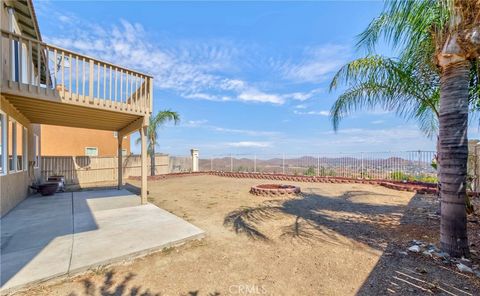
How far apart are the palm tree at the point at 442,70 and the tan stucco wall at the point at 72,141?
20.9 meters

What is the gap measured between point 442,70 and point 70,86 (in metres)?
7.42

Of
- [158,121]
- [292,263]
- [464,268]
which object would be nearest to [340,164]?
[464,268]

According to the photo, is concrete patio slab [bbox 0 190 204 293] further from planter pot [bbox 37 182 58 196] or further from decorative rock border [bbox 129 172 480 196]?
decorative rock border [bbox 129 172 480 196]

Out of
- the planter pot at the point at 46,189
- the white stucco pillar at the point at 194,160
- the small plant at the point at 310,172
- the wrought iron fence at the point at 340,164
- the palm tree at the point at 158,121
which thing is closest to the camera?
the planter pot at the point at 46,189

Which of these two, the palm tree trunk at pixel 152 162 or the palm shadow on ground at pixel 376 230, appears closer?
the palm shadow on ground at pixel 376 230

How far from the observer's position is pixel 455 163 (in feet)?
10.4

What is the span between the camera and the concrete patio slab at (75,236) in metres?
2.80

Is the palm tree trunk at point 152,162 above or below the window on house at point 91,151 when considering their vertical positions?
below

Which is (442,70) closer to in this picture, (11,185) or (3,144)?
(3,144)

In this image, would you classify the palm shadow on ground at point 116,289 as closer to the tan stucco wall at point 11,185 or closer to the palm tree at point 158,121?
the tan stucco wall at point 11,185

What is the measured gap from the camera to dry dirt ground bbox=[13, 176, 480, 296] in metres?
2.51

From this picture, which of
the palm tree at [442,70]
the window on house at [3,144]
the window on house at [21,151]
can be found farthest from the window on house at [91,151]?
the palm tree at [442,70]

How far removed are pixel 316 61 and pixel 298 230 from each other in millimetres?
8341

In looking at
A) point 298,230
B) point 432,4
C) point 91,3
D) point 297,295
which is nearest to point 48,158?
point 91,3
